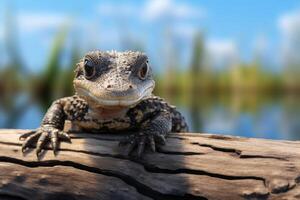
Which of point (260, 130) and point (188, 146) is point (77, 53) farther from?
point (188, 146)

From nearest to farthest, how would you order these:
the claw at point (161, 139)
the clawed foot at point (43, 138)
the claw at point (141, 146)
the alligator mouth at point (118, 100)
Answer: the alligator mouth at point (118, 100)
the claw at point (141, 146)
the claw at point (161, 139)
the clawed foot at point (43, 138)

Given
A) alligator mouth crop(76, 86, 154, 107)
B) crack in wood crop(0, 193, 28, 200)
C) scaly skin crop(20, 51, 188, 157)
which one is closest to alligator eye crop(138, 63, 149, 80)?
scaly skin crop(20, 51, 188, 157)

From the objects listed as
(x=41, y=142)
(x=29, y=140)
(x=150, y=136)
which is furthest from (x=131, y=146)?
(x=29, y=140)

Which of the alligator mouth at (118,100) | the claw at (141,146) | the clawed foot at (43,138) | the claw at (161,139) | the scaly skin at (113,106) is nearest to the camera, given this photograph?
the alligator mouth at (118,100)

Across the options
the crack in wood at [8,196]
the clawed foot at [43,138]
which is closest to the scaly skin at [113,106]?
the clawed foot at [43,138]

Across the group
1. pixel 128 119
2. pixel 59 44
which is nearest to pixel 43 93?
pixel 59 44

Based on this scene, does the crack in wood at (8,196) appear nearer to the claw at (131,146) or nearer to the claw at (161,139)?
the claw at (131,146)

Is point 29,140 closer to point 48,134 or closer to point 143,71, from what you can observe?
point 48,134
